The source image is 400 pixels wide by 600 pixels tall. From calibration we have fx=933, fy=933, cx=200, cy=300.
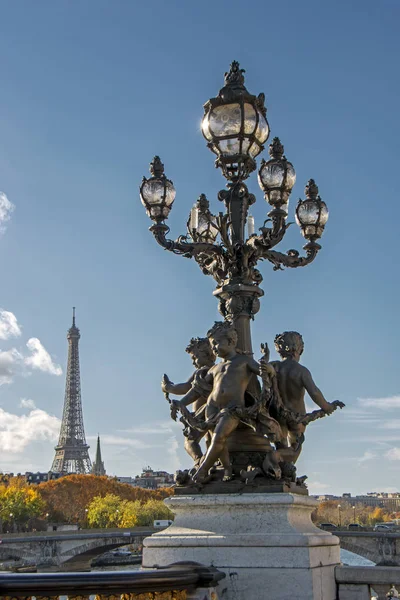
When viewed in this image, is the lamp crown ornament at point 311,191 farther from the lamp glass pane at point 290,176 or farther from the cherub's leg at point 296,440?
the cherub's leg at point 296,440

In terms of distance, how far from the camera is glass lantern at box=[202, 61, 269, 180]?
11.5 meters

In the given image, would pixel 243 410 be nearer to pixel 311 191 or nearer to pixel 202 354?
pixel 202 354

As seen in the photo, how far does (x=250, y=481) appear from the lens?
9383 mm

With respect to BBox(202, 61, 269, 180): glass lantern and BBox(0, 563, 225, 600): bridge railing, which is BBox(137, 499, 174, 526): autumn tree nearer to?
BBox(202, 61, 269, 180): glass lantern

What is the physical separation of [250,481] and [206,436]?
101cm

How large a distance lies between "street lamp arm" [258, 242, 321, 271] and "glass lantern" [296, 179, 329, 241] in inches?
5.6

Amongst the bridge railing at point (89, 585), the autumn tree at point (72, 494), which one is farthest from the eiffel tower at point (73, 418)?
the bridge railing at point (89, 585)

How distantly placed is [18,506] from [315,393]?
88301 millimetres

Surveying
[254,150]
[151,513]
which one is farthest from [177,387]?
[151,513]

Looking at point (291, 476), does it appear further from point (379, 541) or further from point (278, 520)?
point (379, 541)

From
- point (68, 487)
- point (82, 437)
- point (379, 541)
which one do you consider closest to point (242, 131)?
point (379, 541)

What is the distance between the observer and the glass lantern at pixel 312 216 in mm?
12406

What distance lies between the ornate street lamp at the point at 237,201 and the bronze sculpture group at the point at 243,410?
636 mm

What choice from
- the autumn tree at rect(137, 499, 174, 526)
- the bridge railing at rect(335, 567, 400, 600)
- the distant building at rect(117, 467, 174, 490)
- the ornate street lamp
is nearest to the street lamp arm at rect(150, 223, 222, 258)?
the ornate street lamp
